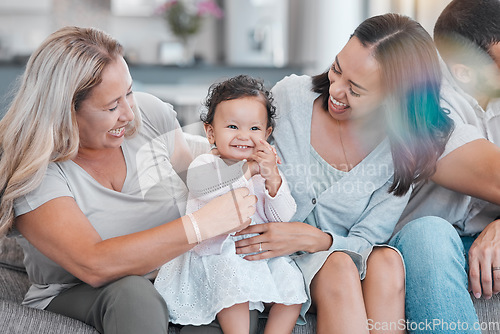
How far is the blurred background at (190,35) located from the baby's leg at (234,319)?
3059 mm

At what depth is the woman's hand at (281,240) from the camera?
1.30m

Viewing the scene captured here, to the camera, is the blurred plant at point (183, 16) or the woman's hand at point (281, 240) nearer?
the woman's hand at point (281, 240)

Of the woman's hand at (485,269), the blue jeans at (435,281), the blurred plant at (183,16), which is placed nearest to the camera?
the blue jeans at (435,281)

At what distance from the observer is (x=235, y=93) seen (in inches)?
52.9

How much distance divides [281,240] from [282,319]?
176 millimetres

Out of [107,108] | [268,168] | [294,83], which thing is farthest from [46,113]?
[294,83]

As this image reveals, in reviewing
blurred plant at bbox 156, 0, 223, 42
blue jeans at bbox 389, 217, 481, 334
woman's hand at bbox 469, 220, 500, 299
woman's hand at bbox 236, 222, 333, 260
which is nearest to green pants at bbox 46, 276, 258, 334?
woman's hand at bbox 236, 222, 333, 260

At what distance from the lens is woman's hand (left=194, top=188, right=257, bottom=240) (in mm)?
1189

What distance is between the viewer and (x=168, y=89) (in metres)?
4.34

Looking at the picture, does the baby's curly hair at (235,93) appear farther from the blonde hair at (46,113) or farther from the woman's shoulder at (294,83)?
the blonde hair at (46,113)

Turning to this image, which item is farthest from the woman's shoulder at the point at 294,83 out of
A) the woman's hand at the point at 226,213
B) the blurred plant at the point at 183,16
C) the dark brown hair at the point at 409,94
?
the blurred plant at the point at 183,16

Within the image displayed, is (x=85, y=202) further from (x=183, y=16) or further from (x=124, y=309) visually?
(x=183, y=16)

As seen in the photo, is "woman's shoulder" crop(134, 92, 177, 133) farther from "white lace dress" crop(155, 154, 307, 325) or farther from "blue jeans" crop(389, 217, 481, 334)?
"blue jeans" crop(389, 217, 481, 334)

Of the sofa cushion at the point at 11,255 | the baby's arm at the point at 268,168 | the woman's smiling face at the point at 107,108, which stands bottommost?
the sofa cushion at the point at 11,255
